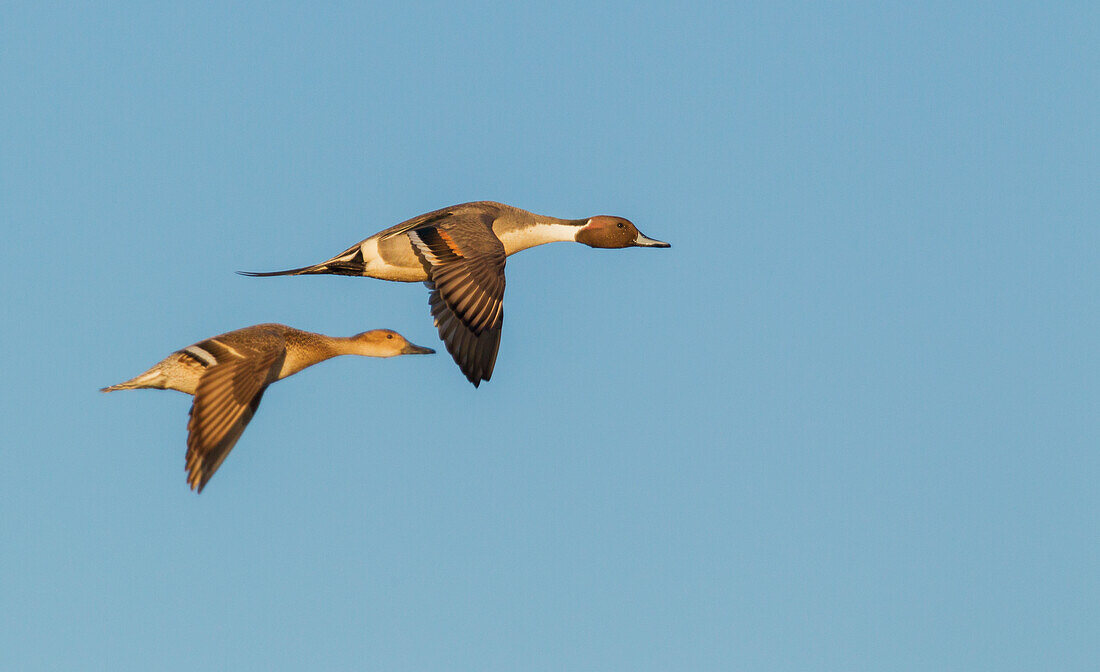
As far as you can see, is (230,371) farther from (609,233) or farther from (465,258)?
(609,233)

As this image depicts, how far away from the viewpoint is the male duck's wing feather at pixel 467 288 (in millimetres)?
12086

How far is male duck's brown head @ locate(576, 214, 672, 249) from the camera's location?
14844 millimetres

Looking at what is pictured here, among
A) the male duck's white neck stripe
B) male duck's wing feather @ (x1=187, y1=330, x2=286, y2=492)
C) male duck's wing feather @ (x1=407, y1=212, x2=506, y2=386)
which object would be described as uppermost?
the male duck's white neck stripe

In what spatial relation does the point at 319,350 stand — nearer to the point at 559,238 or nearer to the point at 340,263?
the point at 340,263

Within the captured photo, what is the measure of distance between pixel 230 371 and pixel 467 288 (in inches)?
76.5

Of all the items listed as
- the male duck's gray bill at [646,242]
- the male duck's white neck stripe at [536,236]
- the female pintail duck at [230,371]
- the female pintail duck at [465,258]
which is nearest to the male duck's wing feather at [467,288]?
the female pintail duck at [465,258]

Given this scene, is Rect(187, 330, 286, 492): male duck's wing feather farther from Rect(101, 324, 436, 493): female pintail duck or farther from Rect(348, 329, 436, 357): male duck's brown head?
Rect(348, 329, 436, 357): male duck's brown head

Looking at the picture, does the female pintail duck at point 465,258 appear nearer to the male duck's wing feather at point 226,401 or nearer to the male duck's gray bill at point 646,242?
the male duck's gray bill at point 646,242

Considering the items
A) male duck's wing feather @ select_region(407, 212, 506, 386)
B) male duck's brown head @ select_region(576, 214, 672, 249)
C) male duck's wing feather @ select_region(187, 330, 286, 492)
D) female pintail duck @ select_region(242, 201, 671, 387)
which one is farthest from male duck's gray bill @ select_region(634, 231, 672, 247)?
male duck's wing feather @ select_region(187, 330, 286, 492)

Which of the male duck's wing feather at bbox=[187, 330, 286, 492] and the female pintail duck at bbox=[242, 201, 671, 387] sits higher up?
the female pintail duck at bbox=[242, 201, 671, 387]

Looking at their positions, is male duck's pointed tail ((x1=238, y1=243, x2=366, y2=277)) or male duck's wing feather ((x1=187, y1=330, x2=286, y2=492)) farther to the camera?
male duck's pointed tail ((x1=238, y1=243, x2=366, y2=277))

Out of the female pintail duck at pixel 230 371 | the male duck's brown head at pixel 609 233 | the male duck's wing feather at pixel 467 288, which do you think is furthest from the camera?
the male duck's brown head at pixel 609 233

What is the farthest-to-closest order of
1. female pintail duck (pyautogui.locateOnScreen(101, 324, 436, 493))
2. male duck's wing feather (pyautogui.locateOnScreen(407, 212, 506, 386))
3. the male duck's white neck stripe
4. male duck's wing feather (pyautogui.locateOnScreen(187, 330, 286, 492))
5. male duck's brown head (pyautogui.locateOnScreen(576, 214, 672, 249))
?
male duck's brown head (pyautogui.locateOnScreen(576, 214, 672, 249))
the male duck's white neck stripe
male duck's wing feather (pyautogui.locateOnScreen(407, 212, 506, 386))
female pintail duck (pyautogui.locateOnScreen(101, 324, 436, 493))
male duck's wing feather (pyautogui.locateOnScreen(187, 330, 286, 492))

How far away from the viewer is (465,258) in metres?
12.3
